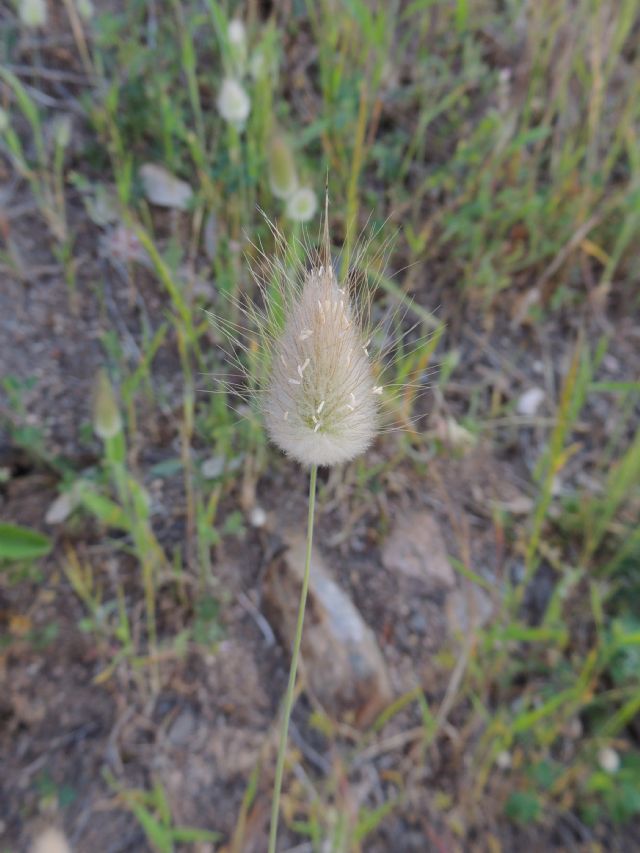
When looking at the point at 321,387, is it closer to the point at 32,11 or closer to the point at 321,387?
the point at 321,387

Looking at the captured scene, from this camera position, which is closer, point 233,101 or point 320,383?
point 320,383

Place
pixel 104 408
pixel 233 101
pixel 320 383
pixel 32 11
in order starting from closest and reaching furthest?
pixel 320 383, pixel 104 408, pixel 233 101, pixel 32 11

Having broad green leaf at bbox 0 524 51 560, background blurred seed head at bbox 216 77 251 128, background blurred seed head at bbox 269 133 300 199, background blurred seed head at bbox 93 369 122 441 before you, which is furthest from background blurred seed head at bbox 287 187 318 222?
broad green leaf at bbox 0 524 51 560

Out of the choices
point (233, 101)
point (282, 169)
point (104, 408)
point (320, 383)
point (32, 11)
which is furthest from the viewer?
point (32, 11)

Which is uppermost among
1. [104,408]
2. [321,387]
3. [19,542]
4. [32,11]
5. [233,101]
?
[32,11]

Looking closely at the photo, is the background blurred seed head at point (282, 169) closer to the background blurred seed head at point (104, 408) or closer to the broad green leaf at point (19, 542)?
the background blurred seed head at point (104, 408)

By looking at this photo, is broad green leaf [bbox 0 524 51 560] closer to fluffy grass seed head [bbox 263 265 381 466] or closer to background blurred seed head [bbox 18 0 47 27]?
fluffy grass seed head [bbox 263 265 381 466]

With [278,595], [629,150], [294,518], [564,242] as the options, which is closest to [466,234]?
[564,242]

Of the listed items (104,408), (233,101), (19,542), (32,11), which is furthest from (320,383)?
(32,11)

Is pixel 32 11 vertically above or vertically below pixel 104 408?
above
